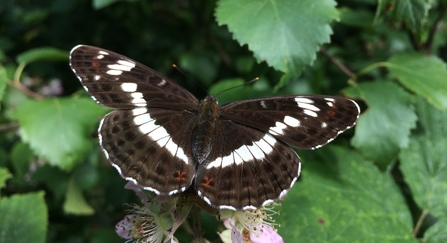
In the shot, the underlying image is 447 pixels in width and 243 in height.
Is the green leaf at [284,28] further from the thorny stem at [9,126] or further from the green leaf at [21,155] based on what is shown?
the thorny stem at [9,126]

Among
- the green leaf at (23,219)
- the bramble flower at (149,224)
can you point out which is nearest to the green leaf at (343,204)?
the bramble flower at (149,224)

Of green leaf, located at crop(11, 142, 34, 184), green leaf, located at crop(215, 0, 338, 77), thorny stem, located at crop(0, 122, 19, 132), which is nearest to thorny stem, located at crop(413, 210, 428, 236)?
green leaf, located at crop(215, 0, 338, 77)

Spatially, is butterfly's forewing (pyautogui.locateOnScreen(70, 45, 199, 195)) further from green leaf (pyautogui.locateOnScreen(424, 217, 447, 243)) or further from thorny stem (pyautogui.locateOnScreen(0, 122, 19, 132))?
thorny stem (pyautogui.locateOnScreen(0, 122, 19, 132))

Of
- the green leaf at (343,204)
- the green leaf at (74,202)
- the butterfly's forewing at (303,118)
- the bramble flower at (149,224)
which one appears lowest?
the green leaf at (74,202)

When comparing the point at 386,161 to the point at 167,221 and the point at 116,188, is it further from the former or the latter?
the point at 116,188

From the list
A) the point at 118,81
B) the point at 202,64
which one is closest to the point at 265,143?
the point at 118,81

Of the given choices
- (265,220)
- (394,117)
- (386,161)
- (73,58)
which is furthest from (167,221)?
(394,117)
